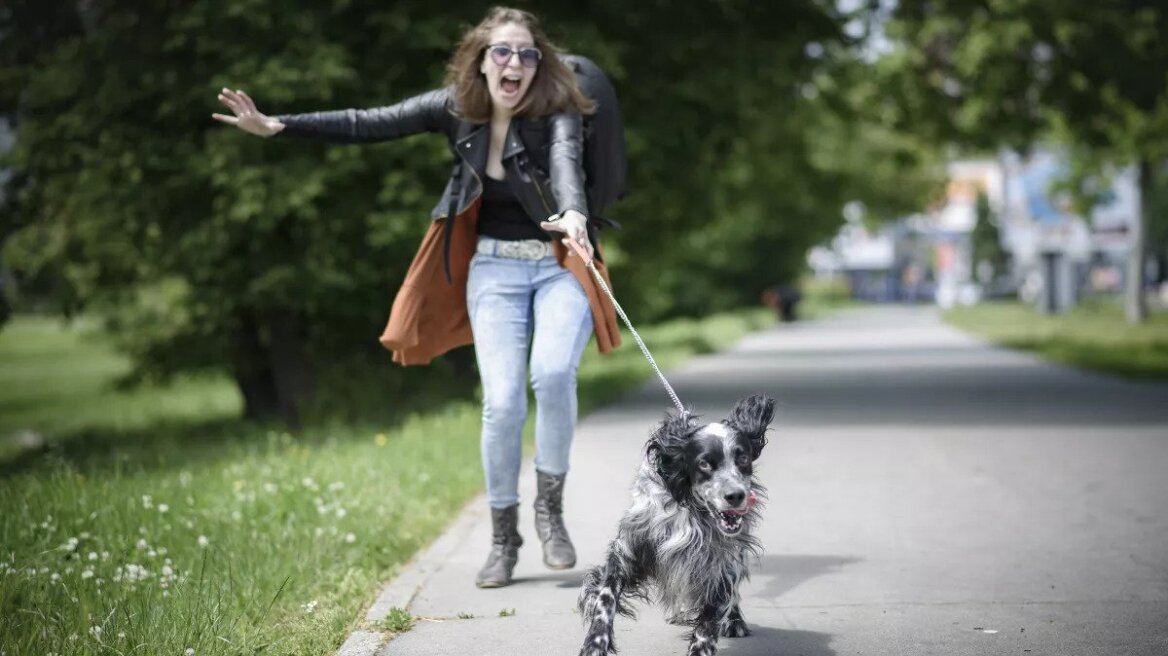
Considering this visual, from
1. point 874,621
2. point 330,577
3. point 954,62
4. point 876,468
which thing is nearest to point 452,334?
point 330,577

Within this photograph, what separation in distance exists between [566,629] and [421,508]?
276cm

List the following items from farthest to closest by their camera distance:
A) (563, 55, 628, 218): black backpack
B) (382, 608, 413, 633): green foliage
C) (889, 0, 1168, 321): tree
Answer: (889, 0, 1168, 321): tree
(563, 55, 628, 218): black backpack
(382, 608, 413, 633): green foliage

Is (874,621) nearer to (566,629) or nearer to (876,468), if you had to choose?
(566,629)

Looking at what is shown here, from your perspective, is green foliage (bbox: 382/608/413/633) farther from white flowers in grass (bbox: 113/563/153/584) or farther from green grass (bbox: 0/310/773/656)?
white flowers in grass (bbox: 113/563/153/584)

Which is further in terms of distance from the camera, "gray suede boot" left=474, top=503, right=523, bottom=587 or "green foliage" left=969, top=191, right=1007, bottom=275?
"green foliage" left=969, top=191, right=1007, bottom=275

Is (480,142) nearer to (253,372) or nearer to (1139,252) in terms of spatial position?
(253,372)

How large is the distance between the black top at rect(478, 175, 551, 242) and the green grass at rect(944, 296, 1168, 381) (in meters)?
13.9

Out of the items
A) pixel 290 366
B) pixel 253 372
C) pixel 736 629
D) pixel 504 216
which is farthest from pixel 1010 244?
pixel 736 629

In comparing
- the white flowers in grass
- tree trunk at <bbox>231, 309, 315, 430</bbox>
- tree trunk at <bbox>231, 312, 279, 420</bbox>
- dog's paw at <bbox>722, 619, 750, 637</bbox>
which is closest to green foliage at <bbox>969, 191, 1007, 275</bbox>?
tree trunk at <bbox>231, 312, 279, 420</bbox>

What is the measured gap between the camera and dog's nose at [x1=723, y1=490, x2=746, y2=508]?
14.9 feet

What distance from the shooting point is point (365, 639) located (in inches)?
207

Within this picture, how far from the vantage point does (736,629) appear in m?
5.31

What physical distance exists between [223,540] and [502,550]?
136 centimetres

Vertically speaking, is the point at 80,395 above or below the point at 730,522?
below
